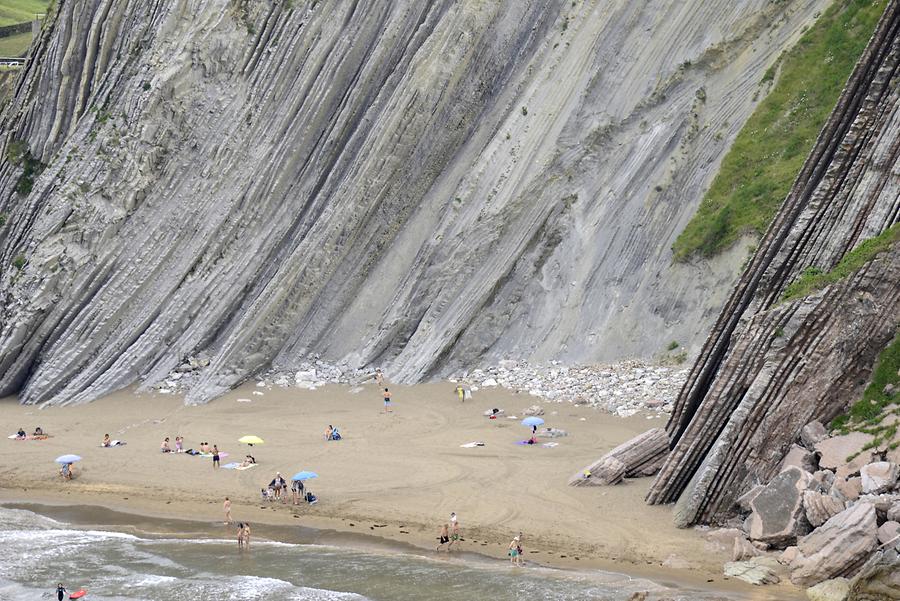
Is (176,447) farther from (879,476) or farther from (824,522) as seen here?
(879,476)

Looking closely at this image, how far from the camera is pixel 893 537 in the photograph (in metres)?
21.6

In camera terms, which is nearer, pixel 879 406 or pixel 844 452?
pixel 844 452

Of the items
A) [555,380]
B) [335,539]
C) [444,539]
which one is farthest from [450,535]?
[555,380]

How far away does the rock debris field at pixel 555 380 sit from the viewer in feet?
119

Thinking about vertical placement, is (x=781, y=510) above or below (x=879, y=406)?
below

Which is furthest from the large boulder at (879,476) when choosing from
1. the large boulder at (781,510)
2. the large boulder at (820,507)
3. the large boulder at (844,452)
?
the large boulder at (781,510)

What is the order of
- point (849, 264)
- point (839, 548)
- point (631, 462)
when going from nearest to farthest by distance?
point (839, 548) < point (849, 264) < point (631, 462)

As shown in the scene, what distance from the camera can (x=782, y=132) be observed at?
134 feet

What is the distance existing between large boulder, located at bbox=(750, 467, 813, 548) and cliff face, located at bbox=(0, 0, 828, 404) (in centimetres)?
1643

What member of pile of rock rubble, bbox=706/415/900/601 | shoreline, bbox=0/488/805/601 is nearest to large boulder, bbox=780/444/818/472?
pile of rock rubble, bbox=706/415/900/601

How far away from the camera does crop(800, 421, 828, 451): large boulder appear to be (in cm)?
2552

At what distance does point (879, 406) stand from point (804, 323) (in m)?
2.49

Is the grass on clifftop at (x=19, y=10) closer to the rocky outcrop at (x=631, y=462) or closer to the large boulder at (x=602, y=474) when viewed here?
the large boulder at (x=602, y=474)

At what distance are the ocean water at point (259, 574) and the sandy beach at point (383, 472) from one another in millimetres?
1075
